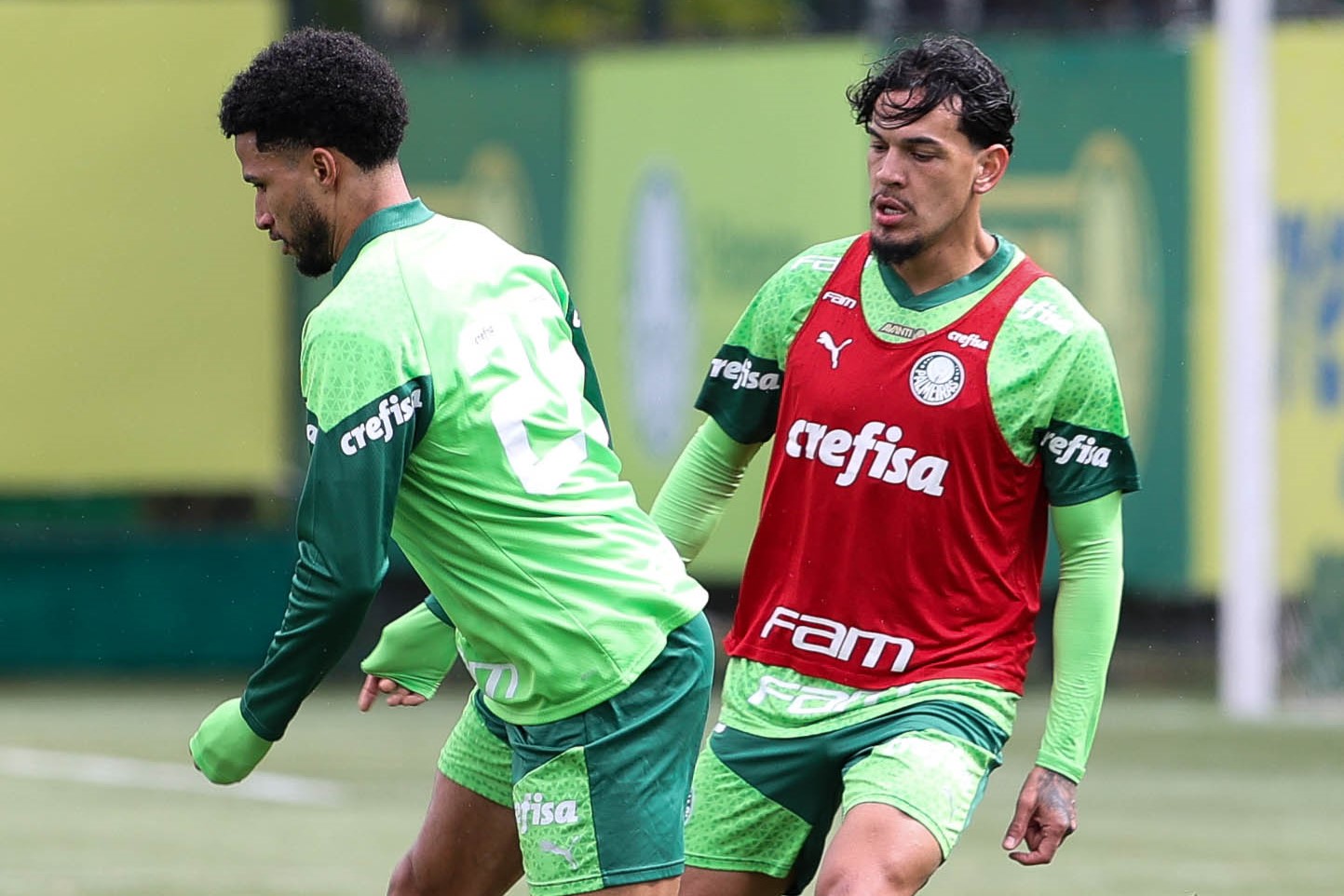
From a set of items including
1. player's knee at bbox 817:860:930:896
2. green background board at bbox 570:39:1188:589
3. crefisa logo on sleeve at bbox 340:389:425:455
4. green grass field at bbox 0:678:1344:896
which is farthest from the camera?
green background board at bbox 570:39:1188:589

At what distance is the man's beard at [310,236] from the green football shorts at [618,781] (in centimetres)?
84

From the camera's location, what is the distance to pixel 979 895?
28.7ft

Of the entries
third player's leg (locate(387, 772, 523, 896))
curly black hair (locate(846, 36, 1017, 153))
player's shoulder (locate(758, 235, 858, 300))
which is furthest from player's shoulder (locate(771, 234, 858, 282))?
third player's leg (locate(387, 772, 523, 896))

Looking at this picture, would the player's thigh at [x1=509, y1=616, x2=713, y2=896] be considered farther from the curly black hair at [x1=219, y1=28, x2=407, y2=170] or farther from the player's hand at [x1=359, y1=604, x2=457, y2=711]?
the curly black hair at [x1=219, y1=28, x2=407, y2=170]

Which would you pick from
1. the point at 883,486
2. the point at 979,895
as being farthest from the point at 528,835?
the point at 979,895

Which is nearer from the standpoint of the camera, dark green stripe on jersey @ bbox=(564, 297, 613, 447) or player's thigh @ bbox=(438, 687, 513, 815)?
dark green stripe on jersey @ bbox=(564, 297, 613, 447)

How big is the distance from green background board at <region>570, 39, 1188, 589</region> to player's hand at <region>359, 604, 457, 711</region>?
359 inches

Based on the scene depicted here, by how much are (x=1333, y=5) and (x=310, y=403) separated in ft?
37.2

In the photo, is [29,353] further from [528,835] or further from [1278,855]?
[528,835]

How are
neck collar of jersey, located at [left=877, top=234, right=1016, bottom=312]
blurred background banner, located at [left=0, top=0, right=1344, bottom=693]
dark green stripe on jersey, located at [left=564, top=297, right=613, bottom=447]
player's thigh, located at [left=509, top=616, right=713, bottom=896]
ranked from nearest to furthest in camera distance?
player's thigh, located at [left=509, top=616, right=713, bottom=896] → dark green stripe on jersey, located at [left=564, top=297, right=613, bottom=447] → neck collar of jersey, located at [left=877, top=234, right=1016, bottom=312] → blurred background banner, located at [left=0, top=0, right=1344, bottom=693]

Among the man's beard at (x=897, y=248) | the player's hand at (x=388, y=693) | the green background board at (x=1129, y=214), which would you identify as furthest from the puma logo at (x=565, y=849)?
the green background board at (x=1129, y=214)

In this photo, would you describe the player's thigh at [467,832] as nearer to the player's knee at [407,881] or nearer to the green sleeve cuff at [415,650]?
the player's knee at [407,881]

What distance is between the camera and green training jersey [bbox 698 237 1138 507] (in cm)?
508

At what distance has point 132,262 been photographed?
1585 centimetres
